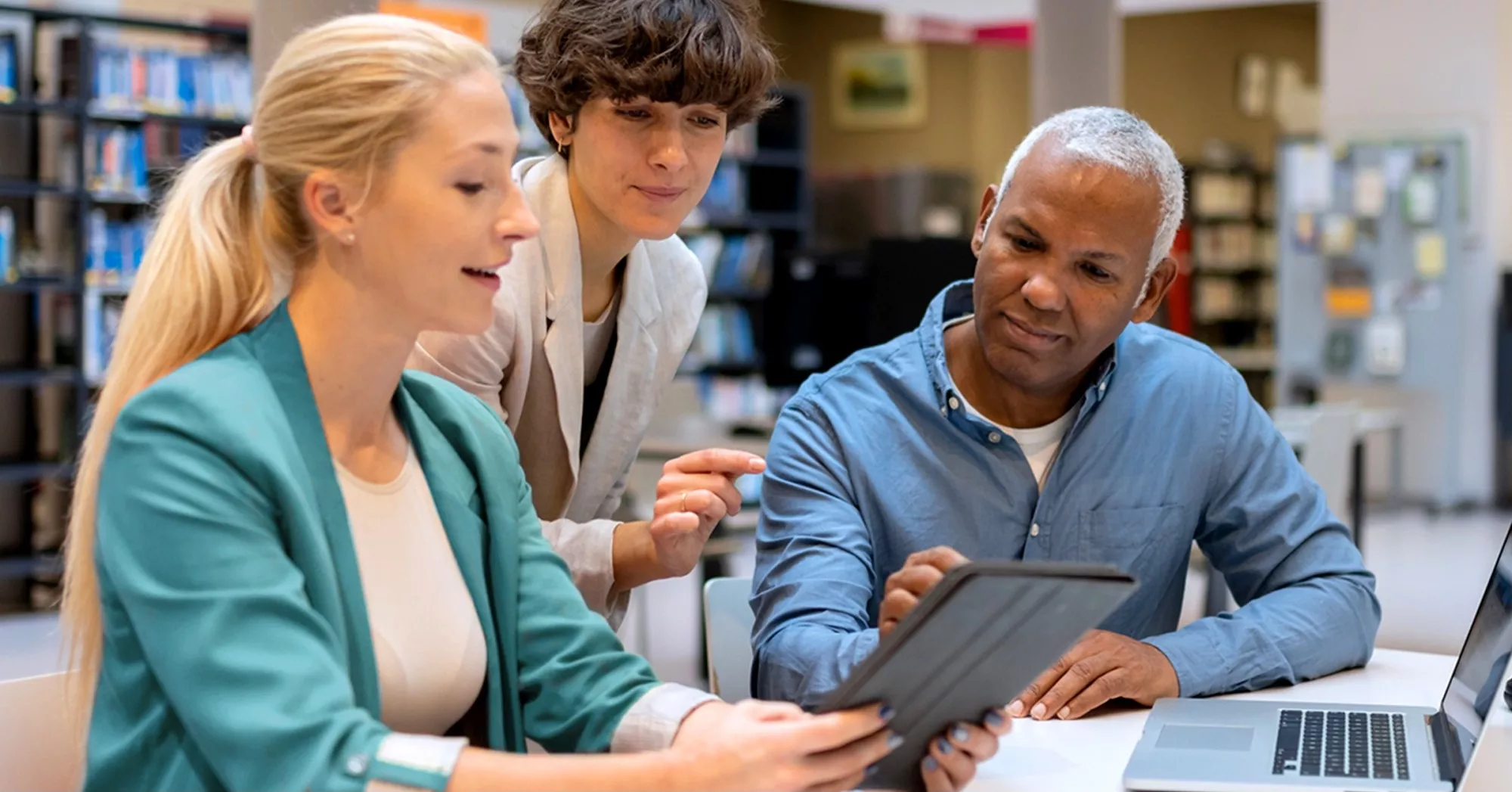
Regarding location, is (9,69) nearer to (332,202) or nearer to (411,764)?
(332,202)

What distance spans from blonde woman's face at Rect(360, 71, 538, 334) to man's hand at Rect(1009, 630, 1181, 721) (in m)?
0.72

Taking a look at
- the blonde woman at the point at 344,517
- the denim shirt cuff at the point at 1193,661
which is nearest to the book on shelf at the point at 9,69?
the blonde woman at the point at 344,517

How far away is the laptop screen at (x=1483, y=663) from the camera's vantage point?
4.81 feet

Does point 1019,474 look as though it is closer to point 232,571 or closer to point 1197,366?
point 1197,366

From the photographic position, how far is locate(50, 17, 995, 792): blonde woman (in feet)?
3.81

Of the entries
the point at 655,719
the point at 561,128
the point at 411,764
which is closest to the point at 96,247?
the point at 561,128

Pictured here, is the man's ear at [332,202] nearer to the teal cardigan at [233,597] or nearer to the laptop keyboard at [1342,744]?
the teal cardigan at [233,597]

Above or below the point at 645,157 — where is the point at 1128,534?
below

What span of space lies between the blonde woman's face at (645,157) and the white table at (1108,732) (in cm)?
74

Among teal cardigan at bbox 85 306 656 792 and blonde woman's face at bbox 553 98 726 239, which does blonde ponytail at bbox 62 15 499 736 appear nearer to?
teal cardigan at bbox 85 306 656 792

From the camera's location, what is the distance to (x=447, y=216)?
130 cm

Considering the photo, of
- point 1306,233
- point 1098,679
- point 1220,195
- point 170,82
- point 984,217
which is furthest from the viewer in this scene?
point 1220,195

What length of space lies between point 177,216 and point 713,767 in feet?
2.17

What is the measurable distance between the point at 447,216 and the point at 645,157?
605 mm
